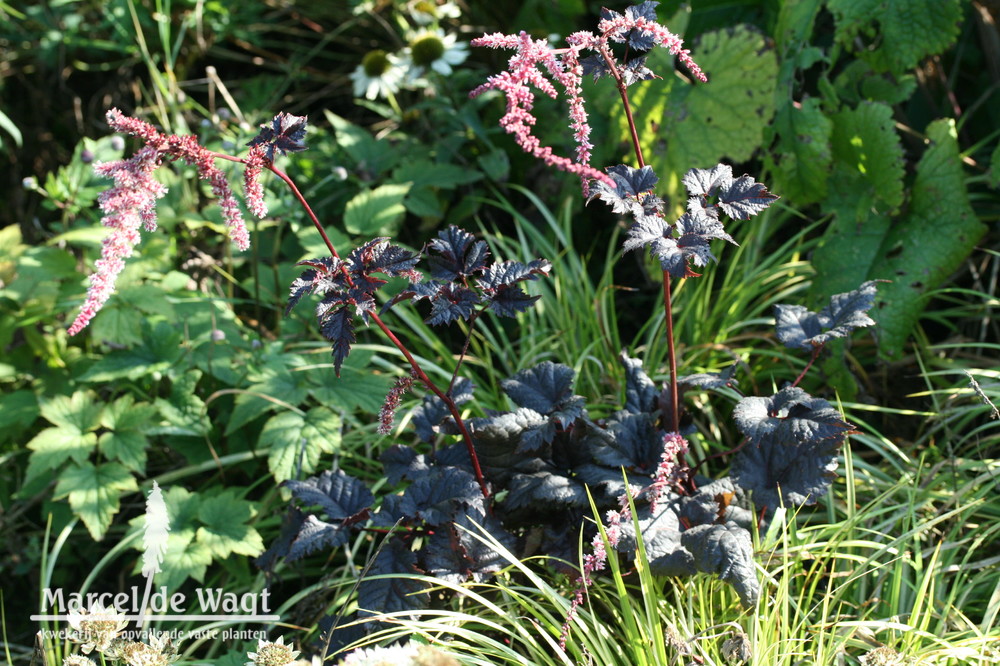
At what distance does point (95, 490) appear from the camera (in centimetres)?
172

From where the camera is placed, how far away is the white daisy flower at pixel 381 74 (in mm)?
2520

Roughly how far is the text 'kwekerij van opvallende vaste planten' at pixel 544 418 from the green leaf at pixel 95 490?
0.44 m

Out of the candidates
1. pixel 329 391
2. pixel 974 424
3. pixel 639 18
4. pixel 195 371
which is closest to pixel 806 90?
pixel 974 424

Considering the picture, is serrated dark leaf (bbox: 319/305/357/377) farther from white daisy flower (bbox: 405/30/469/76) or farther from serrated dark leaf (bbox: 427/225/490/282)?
white daisy flower (bbox: 405/30/469/76)

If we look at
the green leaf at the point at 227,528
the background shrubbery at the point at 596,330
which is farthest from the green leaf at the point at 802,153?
the green leaf at the point at 227,528

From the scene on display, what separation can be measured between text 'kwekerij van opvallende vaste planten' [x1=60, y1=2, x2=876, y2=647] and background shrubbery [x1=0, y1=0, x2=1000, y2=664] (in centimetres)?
11

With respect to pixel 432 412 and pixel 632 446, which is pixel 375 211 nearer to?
pixel 432 412

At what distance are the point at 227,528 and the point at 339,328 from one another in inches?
25.8

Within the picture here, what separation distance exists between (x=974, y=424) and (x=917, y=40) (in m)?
0.88

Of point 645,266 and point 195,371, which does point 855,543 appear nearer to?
point 645,266

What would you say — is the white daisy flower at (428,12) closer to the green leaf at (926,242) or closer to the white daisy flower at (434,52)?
the white daisy flower at (434,52)

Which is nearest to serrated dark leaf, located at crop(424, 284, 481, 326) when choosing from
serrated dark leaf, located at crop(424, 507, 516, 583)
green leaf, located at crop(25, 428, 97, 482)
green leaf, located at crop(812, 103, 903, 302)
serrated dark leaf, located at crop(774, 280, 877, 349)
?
serrated dark leaf, located at crop(424, 507, 516, 583)

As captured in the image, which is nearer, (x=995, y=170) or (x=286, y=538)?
(x=286, y=538)

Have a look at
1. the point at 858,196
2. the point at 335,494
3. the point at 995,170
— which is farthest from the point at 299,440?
the point at 995,170
